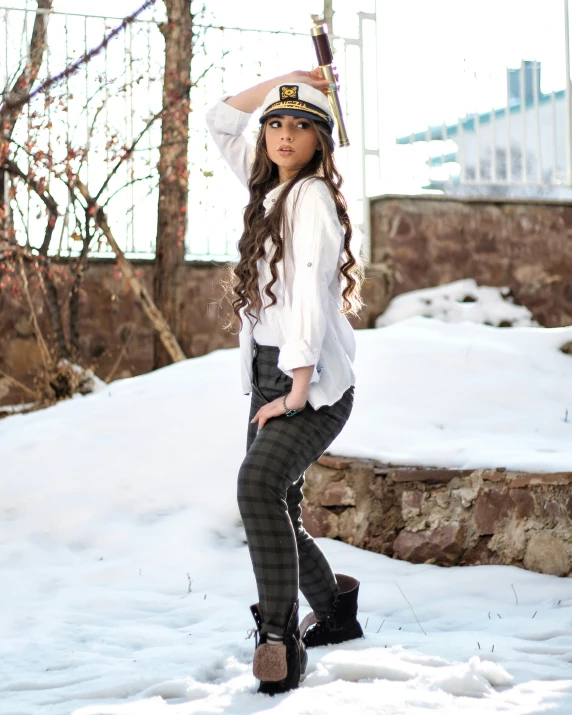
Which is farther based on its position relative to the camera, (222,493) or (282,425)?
(222,493)

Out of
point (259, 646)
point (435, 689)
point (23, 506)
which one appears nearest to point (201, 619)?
point (259, 646)

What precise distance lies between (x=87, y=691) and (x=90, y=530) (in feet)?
4.69

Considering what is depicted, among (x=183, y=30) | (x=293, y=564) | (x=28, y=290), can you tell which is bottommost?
(x=293, y=564)

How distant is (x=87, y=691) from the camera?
6.91 feet

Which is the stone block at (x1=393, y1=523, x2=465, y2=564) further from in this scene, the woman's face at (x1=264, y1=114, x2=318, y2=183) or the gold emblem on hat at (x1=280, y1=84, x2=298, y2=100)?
the gold emblem on hat at (x1=280, y1=84, x2=298, y2=100)

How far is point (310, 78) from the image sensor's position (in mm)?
2262

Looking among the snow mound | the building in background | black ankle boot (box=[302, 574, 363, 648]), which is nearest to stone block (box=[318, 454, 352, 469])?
black ankle boot (box=[302, 574, 363, 648])

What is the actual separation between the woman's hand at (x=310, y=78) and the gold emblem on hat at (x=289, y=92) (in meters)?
0.02

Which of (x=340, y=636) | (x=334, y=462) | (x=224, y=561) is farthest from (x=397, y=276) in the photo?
(x=340, y=636)

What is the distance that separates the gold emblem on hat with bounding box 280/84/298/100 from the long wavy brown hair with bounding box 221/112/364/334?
7cm

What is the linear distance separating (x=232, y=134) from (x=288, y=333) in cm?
57

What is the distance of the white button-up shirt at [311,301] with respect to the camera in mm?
2070

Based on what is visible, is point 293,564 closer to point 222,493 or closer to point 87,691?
point 87,691

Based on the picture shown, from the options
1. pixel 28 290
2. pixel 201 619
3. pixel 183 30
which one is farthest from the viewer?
pixel 183 30
